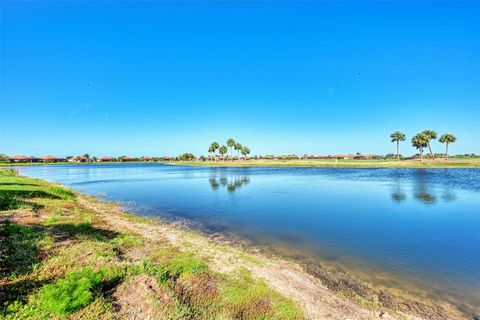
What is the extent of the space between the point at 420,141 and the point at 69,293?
132119mm

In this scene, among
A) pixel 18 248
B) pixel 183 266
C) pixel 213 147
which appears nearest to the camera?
A: pixel 183 266

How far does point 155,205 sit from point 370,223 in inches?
839

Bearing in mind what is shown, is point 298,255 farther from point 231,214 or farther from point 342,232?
point 231,214

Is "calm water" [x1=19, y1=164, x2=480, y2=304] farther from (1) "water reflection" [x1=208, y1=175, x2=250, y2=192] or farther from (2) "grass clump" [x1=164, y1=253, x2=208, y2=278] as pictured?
(1) "water reflection" [x1=208, y1=175, x2=250, y2=192]

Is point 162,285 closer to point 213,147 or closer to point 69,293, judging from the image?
point 69,293

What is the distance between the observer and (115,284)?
672cm

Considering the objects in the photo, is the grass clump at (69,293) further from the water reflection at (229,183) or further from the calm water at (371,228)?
the water reflection at (229,183)

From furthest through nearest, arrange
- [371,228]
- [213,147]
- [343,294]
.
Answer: [213,147] → [371,228] → [343,294]

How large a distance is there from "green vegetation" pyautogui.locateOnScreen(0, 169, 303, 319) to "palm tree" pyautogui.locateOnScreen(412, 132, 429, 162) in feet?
418

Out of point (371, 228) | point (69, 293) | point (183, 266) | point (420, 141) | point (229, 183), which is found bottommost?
point (371, 228)

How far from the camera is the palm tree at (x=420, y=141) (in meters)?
104

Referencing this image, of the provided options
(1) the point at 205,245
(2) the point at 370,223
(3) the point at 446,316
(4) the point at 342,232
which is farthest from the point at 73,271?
(2) the point at 370,223

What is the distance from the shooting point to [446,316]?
7375 mm

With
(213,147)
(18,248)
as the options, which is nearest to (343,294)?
(18,248)
